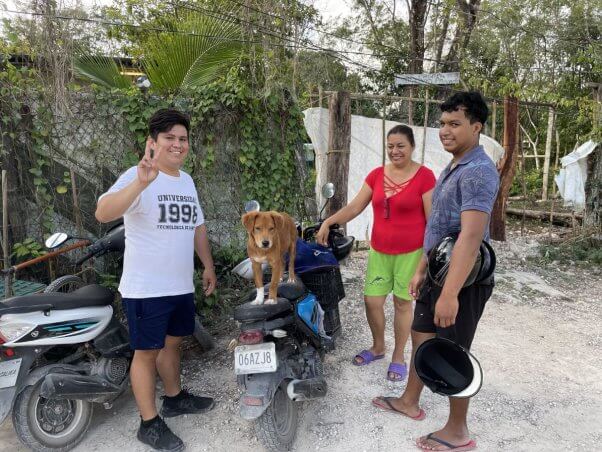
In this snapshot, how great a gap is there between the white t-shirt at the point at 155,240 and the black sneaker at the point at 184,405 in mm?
838

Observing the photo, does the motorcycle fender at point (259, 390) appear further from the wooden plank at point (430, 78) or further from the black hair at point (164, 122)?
the wooden plank at point (430, 78)

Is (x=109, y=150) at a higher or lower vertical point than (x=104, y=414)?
higher

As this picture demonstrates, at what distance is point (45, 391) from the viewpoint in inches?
90.0

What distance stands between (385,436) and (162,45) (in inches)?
164

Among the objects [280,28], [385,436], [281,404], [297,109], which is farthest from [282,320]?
[280,28]

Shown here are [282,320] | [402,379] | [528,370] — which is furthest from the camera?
[528,370]

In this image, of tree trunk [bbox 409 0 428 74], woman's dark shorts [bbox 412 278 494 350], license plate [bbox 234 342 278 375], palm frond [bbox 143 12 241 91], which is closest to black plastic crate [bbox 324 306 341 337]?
license plate [bbox 234 342 278 375]

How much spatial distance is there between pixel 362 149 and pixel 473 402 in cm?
407

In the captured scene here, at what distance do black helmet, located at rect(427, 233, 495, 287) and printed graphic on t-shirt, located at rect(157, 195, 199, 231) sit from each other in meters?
1.37

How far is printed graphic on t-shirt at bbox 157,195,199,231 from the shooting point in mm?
2316

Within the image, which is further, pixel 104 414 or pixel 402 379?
pixel 402 379

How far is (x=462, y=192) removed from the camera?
2043 millimetres

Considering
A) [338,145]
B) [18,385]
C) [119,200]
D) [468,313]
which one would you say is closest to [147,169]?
[119,200]

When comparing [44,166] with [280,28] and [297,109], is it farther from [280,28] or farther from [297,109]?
[280,28]
